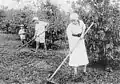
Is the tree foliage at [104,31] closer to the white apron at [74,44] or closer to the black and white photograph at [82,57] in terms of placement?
the black and white photograph at [82,57]

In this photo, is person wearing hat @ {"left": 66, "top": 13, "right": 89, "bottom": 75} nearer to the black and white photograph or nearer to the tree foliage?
the black and white photograph

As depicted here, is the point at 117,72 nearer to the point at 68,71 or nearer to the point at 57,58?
the point at 68,71

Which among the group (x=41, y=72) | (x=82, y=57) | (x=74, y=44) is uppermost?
(x=74, y=44)

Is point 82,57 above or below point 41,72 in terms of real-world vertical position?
above

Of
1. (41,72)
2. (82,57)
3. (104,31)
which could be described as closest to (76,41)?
(82,57)

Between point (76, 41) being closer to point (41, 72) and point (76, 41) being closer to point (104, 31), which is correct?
point (104, 31)

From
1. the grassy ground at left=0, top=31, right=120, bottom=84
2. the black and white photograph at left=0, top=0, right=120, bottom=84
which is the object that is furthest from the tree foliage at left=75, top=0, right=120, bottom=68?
the grassy ground at left=0, top=31, right=120, bottom=84

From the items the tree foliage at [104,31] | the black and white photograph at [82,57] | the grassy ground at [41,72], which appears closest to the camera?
the grassy ground at [41,72]

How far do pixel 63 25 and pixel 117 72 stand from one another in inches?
→ 187

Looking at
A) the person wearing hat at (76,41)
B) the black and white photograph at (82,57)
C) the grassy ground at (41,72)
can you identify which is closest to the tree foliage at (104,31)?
the black and white photograph at (82,57)

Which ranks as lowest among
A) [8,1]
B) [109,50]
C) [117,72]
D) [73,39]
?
[117,72]

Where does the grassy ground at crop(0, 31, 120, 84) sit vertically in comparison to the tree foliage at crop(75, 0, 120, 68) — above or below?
below

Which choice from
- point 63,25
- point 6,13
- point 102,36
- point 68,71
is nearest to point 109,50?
point 102,36

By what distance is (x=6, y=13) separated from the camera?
21281 millimetres
